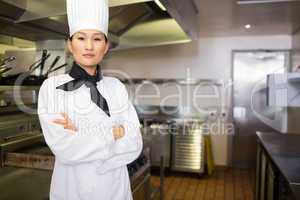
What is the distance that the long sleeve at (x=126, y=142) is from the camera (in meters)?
0.98

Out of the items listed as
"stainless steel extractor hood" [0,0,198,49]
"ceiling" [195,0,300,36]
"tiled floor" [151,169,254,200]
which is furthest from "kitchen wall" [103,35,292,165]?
"stainless steel extractor hood" [0,0,198,49]

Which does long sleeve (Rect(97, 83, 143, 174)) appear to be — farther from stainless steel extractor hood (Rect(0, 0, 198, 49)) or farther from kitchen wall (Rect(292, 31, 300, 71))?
kitchen wall (Rect(292, 31, 300, 71))

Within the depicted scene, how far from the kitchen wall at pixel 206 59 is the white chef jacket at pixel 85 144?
9.92 feet

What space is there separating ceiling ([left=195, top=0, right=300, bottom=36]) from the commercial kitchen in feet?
0.04

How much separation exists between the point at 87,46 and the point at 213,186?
9.58 feet

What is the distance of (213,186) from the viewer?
338 centimetres

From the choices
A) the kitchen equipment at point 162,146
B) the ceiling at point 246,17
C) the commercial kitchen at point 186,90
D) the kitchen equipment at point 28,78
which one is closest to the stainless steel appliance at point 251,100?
the commercial kitchen at point 186,90

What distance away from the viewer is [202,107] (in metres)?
4.10

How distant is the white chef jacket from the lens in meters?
0.91

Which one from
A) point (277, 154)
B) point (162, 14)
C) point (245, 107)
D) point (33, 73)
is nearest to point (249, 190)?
point (245, 107)

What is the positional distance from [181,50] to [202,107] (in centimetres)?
91

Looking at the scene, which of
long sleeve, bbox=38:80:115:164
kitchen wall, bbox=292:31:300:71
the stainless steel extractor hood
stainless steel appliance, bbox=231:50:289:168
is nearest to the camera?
long sleeve, bbox=38:80:115:164

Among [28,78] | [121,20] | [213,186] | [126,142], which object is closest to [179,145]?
[213,186]

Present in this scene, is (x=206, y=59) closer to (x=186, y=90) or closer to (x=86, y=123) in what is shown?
(x=186, y=90)
